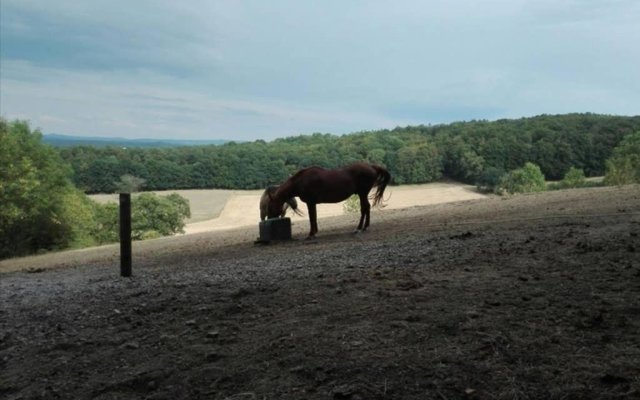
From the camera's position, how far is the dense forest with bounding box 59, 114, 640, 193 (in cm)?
6231

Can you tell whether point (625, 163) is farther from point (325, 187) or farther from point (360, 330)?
point (360, 330)

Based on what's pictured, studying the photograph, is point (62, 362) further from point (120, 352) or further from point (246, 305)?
point (246, 305)

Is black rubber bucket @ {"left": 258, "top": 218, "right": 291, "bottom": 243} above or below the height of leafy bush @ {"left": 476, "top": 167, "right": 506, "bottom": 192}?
below

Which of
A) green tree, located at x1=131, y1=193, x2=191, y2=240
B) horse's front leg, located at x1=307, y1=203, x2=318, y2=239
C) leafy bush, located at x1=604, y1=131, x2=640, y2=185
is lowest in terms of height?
green tree, located at x1=131, y1=193, x2=191, y2=240

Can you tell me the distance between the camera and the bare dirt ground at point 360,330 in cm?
337

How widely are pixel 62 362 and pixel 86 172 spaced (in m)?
74.7

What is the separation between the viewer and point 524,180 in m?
67.4

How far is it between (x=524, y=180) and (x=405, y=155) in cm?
1612

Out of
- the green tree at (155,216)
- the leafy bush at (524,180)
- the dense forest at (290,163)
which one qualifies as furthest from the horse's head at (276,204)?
the leafy bush at (524,180)

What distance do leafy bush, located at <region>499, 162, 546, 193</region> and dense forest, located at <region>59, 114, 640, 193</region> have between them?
5.97 ft

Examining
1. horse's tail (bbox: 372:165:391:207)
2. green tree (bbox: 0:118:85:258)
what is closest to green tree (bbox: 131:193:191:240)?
green tree (bbox: 0:118:85:258)

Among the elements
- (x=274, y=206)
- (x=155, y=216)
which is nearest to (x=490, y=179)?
(x=155, y=216)

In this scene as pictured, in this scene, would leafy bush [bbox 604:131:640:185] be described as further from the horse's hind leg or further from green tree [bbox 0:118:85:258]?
green tree [bbox 0:118:85:258]

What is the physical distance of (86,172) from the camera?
73250 mm
